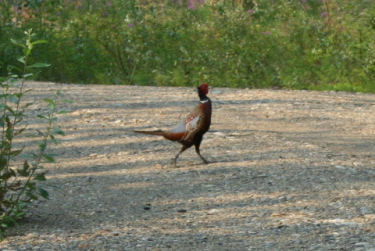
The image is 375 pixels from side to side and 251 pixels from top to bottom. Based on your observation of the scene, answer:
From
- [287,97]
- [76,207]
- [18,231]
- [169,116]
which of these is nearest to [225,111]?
[169,116]

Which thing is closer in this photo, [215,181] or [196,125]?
[215,181]

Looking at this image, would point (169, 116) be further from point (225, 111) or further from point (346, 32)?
point (346, 32)

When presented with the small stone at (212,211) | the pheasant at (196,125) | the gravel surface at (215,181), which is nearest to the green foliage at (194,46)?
the gravel surface at (215,181)

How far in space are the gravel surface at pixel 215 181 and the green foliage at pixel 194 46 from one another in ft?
7.85

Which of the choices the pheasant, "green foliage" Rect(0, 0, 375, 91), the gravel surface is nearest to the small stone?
the gravel surface

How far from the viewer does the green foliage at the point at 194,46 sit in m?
11.9

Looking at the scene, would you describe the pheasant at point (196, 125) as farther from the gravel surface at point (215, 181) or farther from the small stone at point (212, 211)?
the small stone at point (212, 211)

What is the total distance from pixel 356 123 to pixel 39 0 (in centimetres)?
624

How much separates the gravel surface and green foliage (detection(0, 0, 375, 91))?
7.85ft

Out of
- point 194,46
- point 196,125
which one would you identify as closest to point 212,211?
point 196,125

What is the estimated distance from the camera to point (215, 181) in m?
5.88

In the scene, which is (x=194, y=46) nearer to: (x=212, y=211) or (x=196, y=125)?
(x=196, y=125)

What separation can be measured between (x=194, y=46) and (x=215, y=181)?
6.90 meters

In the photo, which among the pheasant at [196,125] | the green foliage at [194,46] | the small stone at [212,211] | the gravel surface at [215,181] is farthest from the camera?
the green foliage at [194,46]
